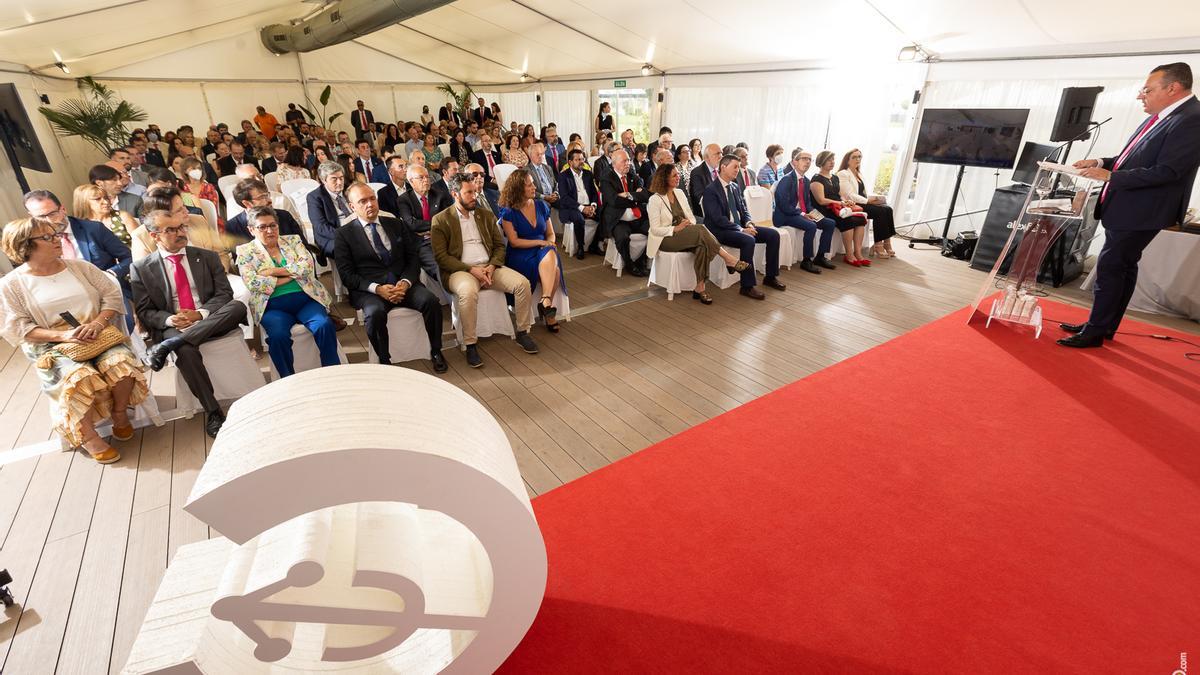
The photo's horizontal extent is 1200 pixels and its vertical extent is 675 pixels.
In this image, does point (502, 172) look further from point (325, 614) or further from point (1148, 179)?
point (325, 614)

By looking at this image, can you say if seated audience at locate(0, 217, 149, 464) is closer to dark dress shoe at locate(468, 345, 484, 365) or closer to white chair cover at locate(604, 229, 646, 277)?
dark dress shoe at locate(468, 345, 484, 365)

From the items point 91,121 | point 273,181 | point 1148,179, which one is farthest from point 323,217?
point 91,121

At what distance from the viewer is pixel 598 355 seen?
3812 mm

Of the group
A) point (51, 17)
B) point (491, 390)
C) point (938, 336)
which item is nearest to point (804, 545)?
point (491, 390)

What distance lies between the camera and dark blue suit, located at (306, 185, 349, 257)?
4.06 metres

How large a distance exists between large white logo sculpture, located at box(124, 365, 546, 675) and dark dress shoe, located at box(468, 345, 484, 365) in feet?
6.94

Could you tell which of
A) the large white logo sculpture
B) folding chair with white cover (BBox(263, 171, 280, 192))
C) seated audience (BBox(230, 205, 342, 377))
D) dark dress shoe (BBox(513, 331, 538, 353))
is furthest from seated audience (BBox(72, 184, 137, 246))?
the large white logo sculpture

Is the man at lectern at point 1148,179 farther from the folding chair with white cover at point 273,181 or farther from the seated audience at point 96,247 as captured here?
the folding chair with white cover at point 273,181

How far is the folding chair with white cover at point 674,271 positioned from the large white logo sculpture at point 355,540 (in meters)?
3.64

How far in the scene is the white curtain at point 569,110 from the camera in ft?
41.4

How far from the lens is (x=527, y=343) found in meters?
3.88

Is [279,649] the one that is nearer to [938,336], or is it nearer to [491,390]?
[491,390]

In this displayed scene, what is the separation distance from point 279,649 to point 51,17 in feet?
22.3

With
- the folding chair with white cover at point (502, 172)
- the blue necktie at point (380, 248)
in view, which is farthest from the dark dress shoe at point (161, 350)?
the folding chair with white cover at point (502, 172)
